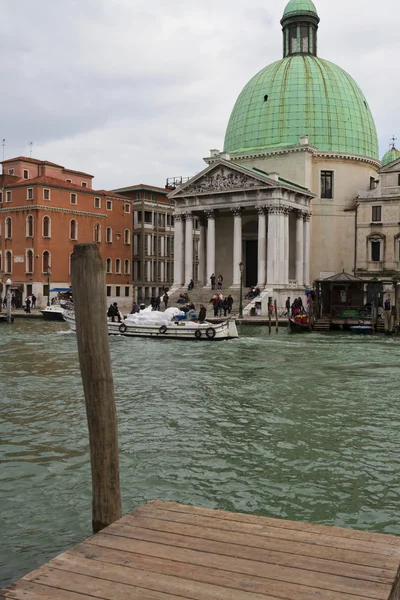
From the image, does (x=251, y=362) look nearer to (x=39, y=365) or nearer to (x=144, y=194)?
(x=39, y=365)

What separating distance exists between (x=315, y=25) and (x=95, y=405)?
59906 mm

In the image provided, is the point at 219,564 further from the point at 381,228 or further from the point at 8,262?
the point at 8,262

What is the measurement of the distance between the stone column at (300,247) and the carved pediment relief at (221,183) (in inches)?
202

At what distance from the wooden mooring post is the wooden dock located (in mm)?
806

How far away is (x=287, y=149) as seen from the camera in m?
51.8

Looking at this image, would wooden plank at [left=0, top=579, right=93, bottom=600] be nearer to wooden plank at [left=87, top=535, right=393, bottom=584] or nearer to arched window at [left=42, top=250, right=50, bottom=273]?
wooden plank at [left=87, top=535, right=393, bottom=584]

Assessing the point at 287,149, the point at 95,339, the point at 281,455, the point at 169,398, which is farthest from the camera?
the point at 287,149

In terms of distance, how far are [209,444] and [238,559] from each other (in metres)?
5.83

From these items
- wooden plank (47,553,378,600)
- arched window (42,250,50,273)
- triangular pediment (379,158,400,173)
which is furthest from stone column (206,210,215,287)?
wooden plank (47,553,378,600)

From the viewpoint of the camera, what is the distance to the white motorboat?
27336 millimetres

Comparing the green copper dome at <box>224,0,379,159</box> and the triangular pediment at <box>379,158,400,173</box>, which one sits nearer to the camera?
the triangular pediment at <box>379,158,400,173</box>

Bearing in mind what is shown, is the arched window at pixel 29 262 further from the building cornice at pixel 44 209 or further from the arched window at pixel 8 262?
the building cornice at pixel 44 209

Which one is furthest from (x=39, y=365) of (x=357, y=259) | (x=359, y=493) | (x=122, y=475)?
(x=357, y=259)

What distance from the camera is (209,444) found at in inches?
394
